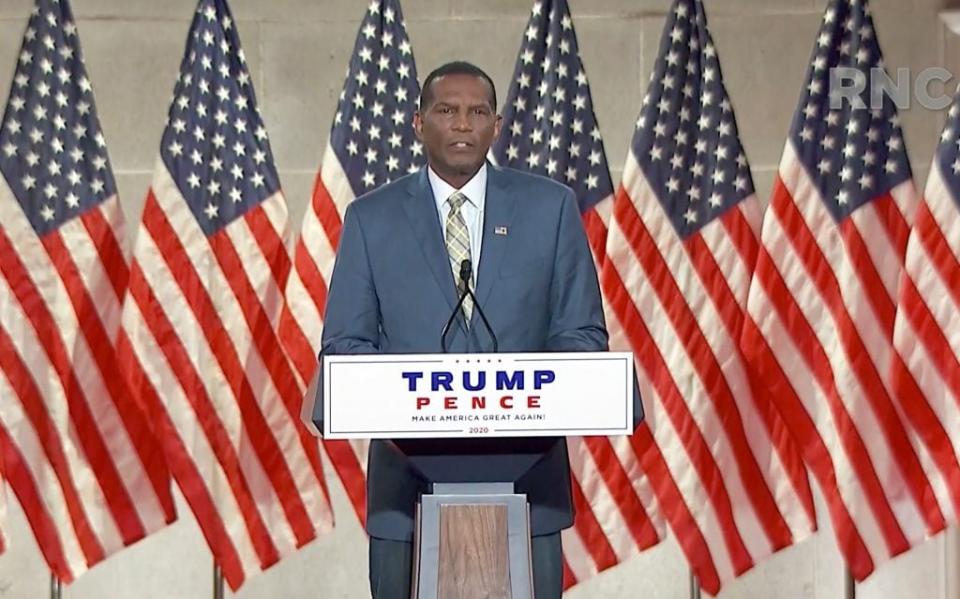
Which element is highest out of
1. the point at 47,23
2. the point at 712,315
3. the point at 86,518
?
the point at 47,23

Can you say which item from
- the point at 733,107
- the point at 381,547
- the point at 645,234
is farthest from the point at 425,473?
the point at 733,107

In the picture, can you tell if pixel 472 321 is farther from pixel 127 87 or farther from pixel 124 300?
pixel 127 87

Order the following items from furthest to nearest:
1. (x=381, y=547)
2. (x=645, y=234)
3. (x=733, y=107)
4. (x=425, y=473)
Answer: (x=733, y=107)
(x=645, y=234)
(x=381, y=547)
(x=425, y=473)

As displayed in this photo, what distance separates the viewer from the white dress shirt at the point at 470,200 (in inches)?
138

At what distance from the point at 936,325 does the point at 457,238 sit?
2.63 meters

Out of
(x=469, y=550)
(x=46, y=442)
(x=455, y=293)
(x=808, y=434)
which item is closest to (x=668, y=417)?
(x=808, y=434)

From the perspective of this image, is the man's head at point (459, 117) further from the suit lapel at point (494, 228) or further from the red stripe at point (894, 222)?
the red stripe at point (894, 222)

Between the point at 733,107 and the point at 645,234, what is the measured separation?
72cm

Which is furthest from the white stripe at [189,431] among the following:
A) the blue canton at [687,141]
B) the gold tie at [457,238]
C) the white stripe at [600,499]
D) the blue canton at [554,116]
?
the gold tie at [457,238]

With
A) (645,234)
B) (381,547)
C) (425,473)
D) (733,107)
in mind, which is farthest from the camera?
(733,107)

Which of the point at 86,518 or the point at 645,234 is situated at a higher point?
the point at 645,234

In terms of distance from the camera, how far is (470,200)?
3.55 m

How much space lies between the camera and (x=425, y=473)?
10.7ft

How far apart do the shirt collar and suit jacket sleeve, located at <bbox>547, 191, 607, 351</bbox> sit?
182mm
